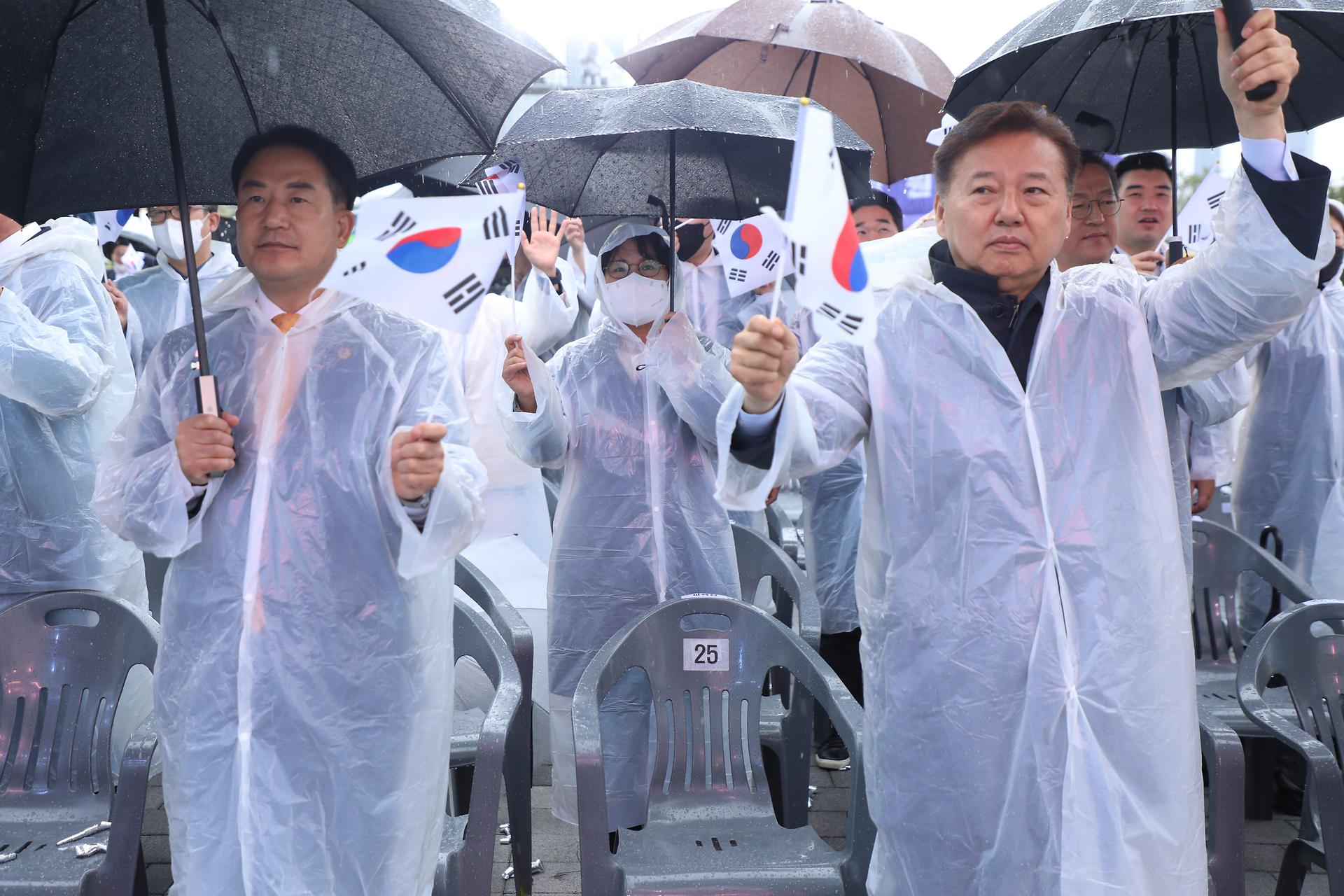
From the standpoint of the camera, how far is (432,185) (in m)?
5.43

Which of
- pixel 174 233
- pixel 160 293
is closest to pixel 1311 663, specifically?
pixel 174 233

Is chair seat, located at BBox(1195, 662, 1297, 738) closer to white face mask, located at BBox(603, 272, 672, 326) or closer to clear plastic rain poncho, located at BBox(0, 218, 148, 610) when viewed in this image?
white face mask, located at BBox(603, 272, 672, 326)

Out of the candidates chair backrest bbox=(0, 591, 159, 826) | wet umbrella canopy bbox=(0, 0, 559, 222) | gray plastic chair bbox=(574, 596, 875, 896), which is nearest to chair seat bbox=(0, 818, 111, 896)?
chair backrest bbox=(0, 591, 159, 826)

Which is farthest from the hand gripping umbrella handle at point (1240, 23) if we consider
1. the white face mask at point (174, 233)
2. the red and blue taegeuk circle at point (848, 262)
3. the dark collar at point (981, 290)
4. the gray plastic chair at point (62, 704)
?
the white face mask at point (174, 233)

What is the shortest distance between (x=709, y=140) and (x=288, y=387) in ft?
5.93

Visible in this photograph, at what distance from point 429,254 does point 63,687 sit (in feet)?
5.80

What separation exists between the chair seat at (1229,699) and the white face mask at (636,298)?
6.34 ft

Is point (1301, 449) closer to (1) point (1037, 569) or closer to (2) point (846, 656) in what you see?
(2) point (846, 656)

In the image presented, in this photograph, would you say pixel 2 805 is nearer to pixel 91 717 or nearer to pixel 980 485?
pixel 91 717

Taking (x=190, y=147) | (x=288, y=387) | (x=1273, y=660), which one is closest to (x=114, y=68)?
(x=190, y=147)

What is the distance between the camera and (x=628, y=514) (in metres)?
3.59

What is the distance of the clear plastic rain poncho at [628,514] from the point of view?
139 inches

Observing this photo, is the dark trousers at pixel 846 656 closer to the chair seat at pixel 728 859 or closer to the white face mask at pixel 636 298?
the white face mask at pixel 636 298

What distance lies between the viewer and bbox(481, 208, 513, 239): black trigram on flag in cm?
197
